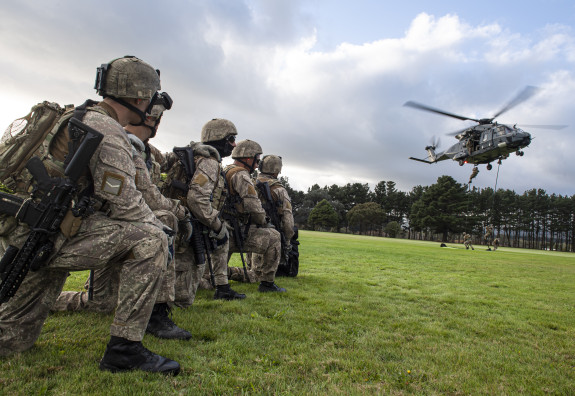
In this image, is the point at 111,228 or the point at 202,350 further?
the point at 202,350

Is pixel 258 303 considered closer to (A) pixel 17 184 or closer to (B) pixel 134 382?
(B) pixel 134 382

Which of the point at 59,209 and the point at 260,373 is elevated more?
A: the point at 59,209

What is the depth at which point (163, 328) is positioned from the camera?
142 inches

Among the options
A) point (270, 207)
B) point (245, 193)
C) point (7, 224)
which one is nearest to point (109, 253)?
point (7, 224)

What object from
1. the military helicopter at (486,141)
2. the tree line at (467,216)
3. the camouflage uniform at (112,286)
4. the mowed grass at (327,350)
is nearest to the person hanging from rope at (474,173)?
the military helicopter at (486,141)

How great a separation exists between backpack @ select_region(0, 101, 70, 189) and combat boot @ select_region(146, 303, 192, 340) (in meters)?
1.96

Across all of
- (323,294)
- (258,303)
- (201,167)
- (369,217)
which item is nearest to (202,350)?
(258,303)

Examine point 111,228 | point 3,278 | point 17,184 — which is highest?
point 17,184

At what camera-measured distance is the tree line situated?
87625 millimetres

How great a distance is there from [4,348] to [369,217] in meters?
101

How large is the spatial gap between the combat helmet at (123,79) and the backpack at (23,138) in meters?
0.52

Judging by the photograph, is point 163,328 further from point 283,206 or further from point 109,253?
point 283,206

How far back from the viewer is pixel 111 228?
2.70 meters

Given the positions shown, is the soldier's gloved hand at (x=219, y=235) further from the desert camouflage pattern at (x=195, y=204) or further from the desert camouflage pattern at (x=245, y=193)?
the desert camouflage pattern at (x=245, y=193)
